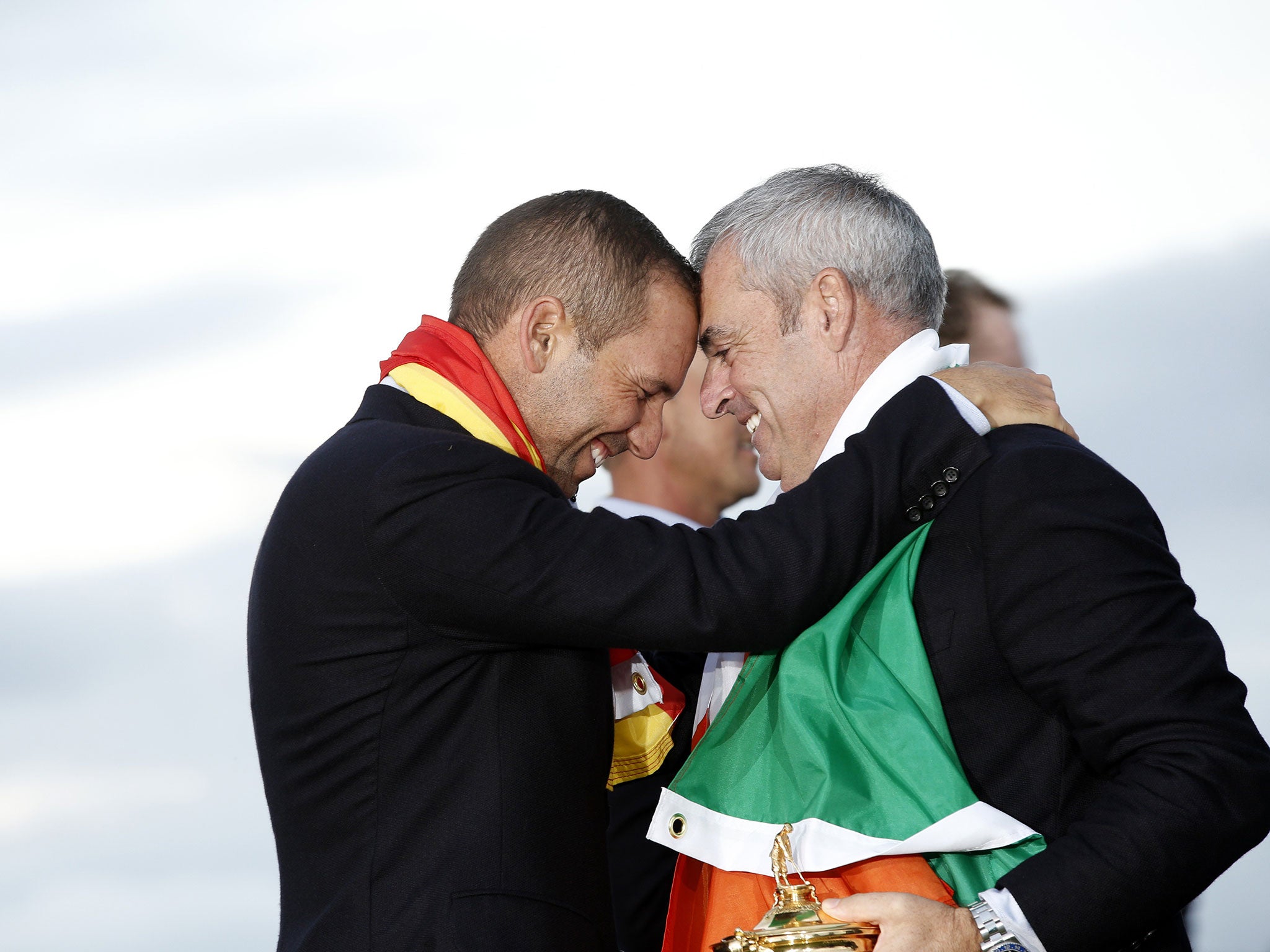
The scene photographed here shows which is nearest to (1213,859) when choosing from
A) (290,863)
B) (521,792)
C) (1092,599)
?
(1092,599)

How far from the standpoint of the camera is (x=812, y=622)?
7.55 ft

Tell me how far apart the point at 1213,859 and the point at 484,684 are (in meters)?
1.14

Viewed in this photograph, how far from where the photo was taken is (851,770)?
2.19 metres

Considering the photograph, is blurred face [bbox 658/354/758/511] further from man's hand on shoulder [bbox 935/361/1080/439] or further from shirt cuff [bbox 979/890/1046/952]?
shirt cuff [bbox 979/890/1046/952]

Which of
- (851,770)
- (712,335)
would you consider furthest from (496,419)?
(851,770)

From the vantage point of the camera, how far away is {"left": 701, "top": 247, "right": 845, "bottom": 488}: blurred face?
278cm

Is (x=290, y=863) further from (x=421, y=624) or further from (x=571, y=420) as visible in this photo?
(x=571, y=420)

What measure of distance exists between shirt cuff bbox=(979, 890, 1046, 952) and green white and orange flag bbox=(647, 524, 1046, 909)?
9 cm

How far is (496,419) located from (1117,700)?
114cm

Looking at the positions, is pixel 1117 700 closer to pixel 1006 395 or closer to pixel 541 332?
pixel 1006 395

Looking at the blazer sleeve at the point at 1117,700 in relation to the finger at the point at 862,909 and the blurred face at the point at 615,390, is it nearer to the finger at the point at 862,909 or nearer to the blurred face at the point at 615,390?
the finger at the point at 862,909

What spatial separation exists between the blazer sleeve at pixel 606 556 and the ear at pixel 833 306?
50 cm

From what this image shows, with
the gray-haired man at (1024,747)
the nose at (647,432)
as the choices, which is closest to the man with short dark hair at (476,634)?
the gray-haired man at (1024,747)

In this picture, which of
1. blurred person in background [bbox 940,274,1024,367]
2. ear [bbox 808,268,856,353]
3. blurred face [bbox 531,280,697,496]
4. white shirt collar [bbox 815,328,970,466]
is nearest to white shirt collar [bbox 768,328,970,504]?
white shirt collar [bbox 815,328,970,466]
